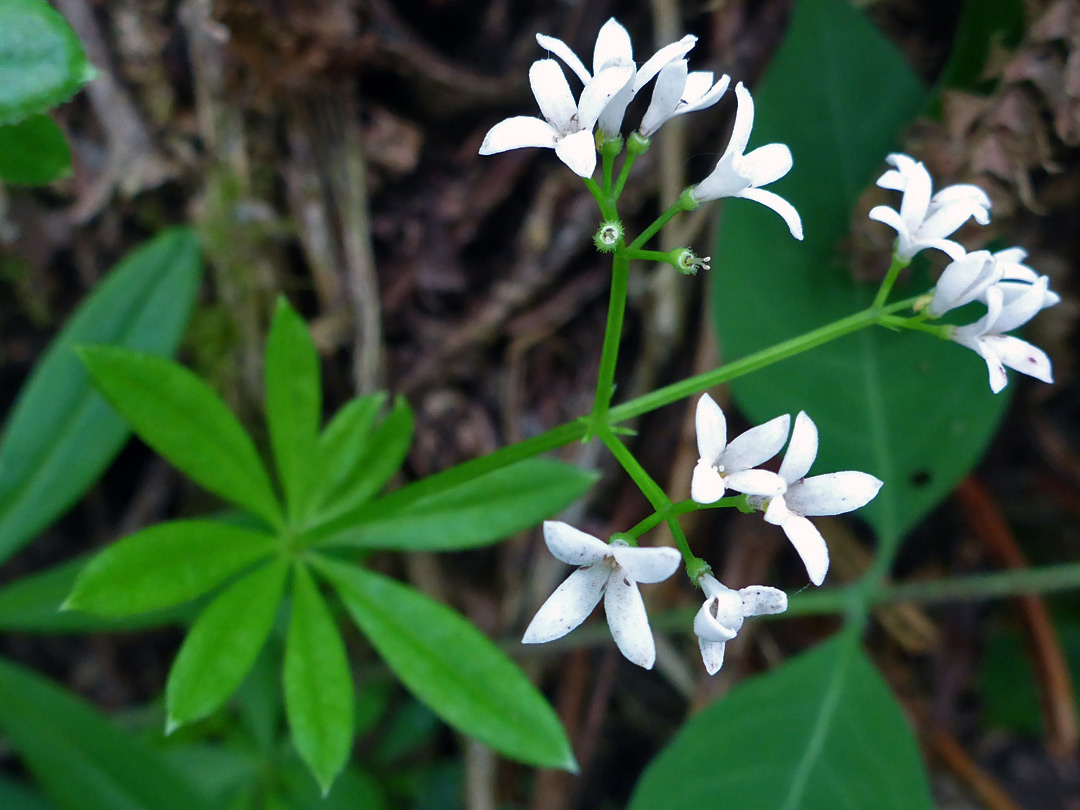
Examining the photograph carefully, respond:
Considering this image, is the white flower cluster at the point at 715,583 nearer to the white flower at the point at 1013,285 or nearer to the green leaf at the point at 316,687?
the white flower at the point at 1013,285

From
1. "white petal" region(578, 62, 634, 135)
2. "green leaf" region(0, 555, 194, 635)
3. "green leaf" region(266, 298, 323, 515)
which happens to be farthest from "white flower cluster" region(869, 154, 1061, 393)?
"green leaf" region(0, 555, 194, 635)

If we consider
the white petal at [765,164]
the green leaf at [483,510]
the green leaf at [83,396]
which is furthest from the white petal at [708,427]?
the green leaf at [83,396]

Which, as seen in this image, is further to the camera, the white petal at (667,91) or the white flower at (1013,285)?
the white flower at (1013,285)

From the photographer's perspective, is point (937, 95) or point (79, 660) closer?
point (937, 95)

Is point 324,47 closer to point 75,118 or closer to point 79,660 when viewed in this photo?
point 75,118

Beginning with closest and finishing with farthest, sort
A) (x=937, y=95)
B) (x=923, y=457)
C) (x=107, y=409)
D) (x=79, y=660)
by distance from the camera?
(x=937, y=95) → (x=107, y=409) → (x=923, y=457) → (x=79, y=660)

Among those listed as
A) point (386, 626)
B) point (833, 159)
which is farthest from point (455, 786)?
point (833, 159)
